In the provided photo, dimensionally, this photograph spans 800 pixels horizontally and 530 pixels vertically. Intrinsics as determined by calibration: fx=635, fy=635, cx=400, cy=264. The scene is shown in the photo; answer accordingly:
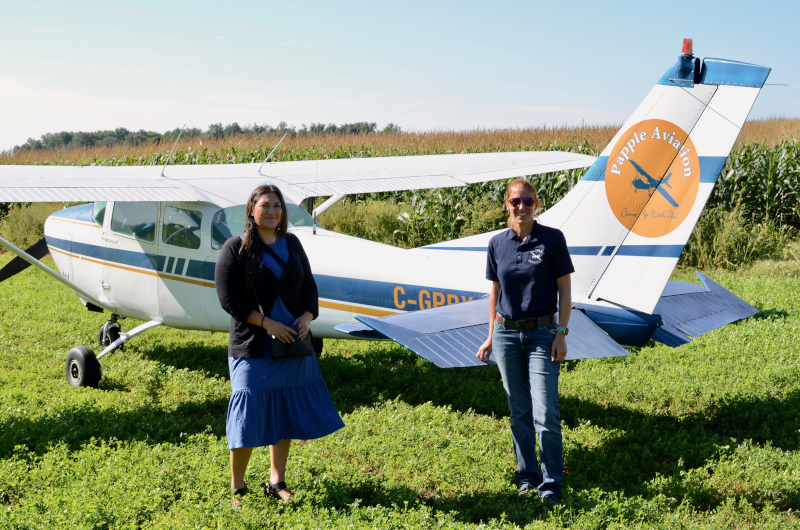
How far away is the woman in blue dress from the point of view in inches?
154

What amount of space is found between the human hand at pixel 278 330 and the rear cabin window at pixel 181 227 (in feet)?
10.8

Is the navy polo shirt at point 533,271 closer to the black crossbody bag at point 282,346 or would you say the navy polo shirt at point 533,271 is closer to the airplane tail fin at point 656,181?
the airplane tail fin at point 656,181

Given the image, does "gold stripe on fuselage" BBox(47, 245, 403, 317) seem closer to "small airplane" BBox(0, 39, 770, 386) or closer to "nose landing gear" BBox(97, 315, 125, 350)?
"small airplane" BBox(0, 39, 770, 386)

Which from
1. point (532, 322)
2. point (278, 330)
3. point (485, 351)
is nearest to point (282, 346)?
point (278, 330)

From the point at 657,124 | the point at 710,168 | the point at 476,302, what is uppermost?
the point at 657,124

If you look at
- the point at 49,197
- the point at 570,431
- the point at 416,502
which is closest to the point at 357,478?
the point at 416,502

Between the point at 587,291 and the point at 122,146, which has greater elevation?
the point at 122,146

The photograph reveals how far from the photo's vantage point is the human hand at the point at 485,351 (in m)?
4.19

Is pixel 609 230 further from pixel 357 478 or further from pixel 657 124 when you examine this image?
pixel 357 478

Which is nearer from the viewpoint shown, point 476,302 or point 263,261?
point 263,261

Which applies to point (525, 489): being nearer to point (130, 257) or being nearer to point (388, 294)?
point (388, 294)

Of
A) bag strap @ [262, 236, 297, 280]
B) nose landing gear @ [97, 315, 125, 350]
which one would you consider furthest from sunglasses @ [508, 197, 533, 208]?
nose landing gear @ [97, 315, 125, 350]

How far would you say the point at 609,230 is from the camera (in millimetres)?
4895

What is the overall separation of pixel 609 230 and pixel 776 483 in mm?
2058
